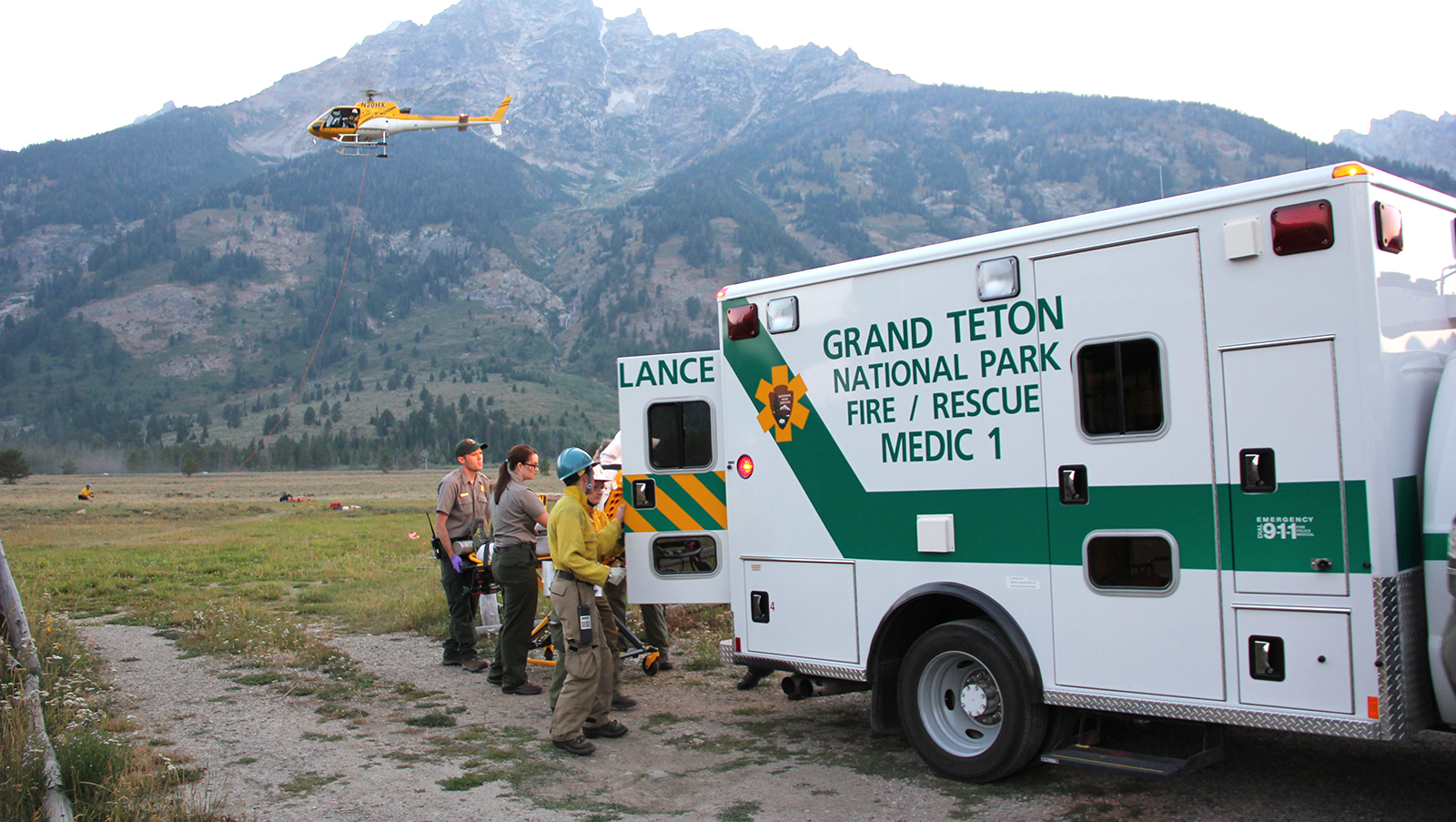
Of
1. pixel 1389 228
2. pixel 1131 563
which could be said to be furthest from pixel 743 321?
pixel 1389 228

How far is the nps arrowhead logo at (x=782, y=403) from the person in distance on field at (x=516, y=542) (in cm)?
231

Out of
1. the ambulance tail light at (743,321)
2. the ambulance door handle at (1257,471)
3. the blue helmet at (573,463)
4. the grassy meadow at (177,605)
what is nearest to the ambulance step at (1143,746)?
the ambulance door handle at (1257,471)

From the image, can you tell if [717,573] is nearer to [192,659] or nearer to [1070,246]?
[1070,246]

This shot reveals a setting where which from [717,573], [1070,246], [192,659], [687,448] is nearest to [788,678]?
[717,573]

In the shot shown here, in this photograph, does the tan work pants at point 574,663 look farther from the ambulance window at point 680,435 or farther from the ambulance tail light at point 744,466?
the ambulance tail light at point 744,466

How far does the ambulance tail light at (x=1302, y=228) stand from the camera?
4.70 metres

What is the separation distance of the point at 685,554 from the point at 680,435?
3.08 feet

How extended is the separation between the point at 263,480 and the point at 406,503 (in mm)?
47104

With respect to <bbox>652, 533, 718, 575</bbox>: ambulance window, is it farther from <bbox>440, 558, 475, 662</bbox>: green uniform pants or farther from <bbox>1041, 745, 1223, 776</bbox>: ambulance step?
<bbox>1041, 745, 1223, 776</bbox>: ambulance step

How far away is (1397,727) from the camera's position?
4477mm

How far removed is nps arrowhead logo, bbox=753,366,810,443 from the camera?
6.85m

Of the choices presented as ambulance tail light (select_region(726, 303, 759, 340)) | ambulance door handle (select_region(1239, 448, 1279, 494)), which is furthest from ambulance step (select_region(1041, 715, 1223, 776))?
ambulance tail light (select_region(726, 303, 759, 340))

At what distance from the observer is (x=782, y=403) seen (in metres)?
6.95

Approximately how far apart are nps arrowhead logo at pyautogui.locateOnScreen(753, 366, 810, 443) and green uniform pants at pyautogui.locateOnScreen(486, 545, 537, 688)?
2.75m
